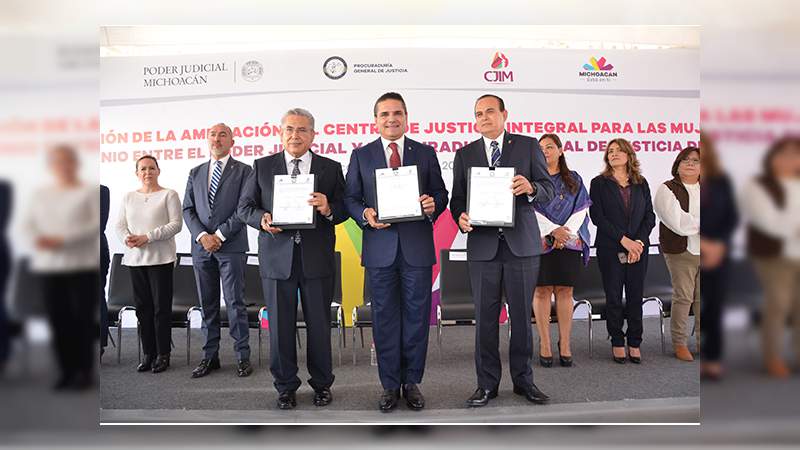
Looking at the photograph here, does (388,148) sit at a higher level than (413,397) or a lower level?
higher

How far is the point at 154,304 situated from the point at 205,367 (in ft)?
1.98

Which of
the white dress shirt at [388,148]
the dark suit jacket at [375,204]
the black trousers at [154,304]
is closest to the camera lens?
the dark suit jacket at [375,204]

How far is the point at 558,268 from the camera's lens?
15.4 feet

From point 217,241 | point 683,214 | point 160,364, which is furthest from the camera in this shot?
point 683,214

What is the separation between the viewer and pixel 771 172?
10.7ft

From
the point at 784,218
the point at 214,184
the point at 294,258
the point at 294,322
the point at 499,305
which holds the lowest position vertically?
the point at 294,322

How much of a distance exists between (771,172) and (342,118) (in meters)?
3.08

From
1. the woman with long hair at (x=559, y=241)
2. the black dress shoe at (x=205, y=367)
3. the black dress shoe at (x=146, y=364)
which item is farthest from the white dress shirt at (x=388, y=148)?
the black dress shoe at (x=146, y=364)

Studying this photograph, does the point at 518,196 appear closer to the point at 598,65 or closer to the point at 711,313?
the point at 711,313

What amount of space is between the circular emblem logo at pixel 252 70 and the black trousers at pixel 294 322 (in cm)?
166

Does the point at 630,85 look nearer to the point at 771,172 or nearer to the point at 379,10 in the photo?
the point at 771,172

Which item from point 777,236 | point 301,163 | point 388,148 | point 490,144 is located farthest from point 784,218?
point 301,163

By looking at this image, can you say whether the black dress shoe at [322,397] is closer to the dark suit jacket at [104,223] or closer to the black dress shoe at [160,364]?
the black dress shoe at [160,364]

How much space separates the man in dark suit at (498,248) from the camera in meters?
3.79
